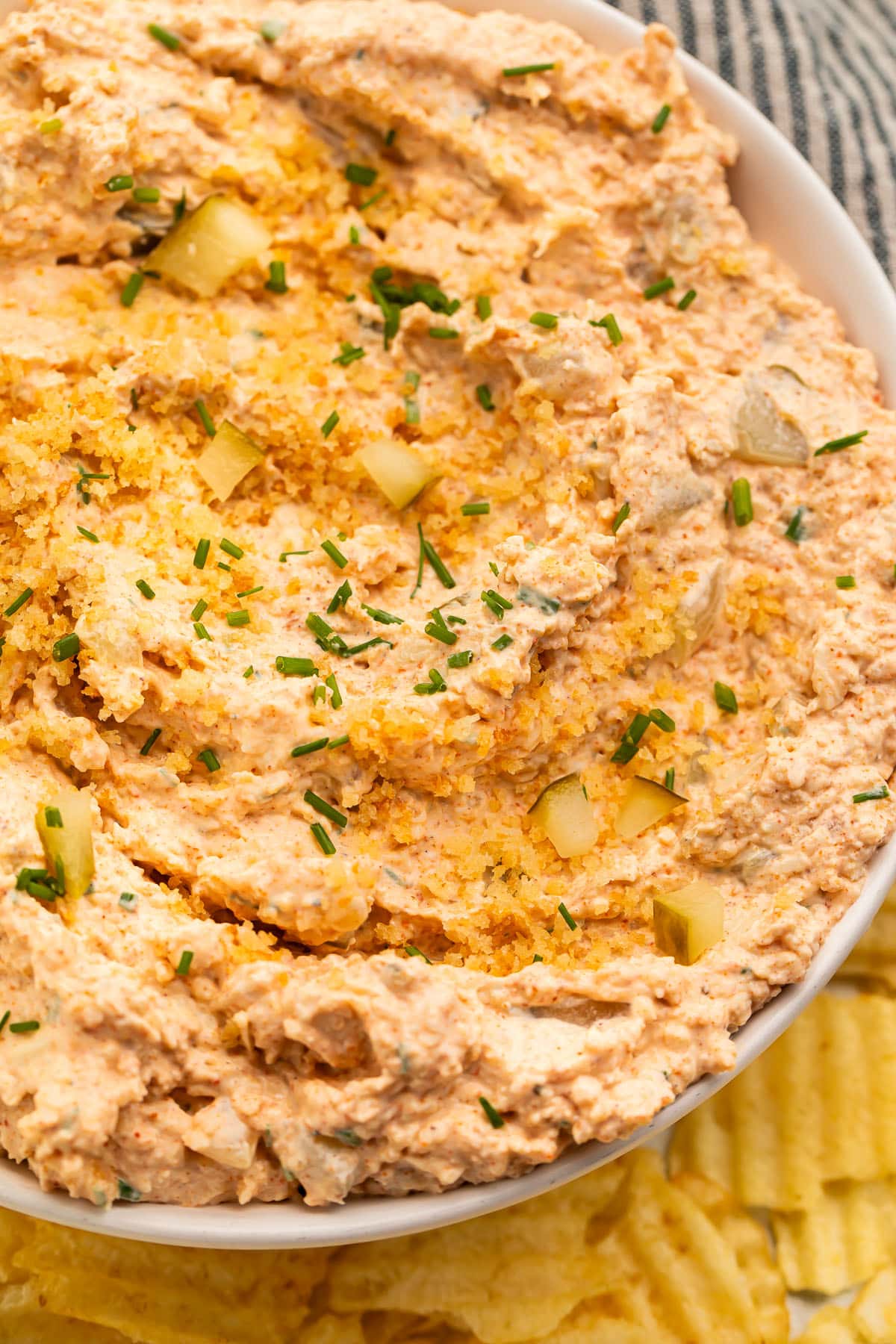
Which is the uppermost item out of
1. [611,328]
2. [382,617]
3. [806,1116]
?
[611,328]

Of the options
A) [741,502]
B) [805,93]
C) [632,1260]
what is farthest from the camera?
[805,93]

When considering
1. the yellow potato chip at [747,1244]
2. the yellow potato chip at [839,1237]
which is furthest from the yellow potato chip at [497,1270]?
the yellow potato chip at [839,1237]

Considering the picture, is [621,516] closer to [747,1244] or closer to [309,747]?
[309,747]

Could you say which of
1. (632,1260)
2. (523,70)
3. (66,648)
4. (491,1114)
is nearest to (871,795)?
(491,1114)

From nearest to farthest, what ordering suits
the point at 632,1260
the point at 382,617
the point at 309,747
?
the point at 309,747, the point at 382,617, the point at 632,1260

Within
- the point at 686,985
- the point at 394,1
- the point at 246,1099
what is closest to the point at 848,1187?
the point at 686,985

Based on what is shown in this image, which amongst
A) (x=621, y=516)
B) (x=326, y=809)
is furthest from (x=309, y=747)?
(x=621, y=516)

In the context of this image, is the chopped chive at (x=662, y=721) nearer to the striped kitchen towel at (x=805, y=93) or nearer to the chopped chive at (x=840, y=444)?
the chopped chive at (x=840, y=444)

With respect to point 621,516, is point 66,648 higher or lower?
lower

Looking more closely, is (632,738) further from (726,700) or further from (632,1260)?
(632,1260)

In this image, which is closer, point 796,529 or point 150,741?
point 150,741
